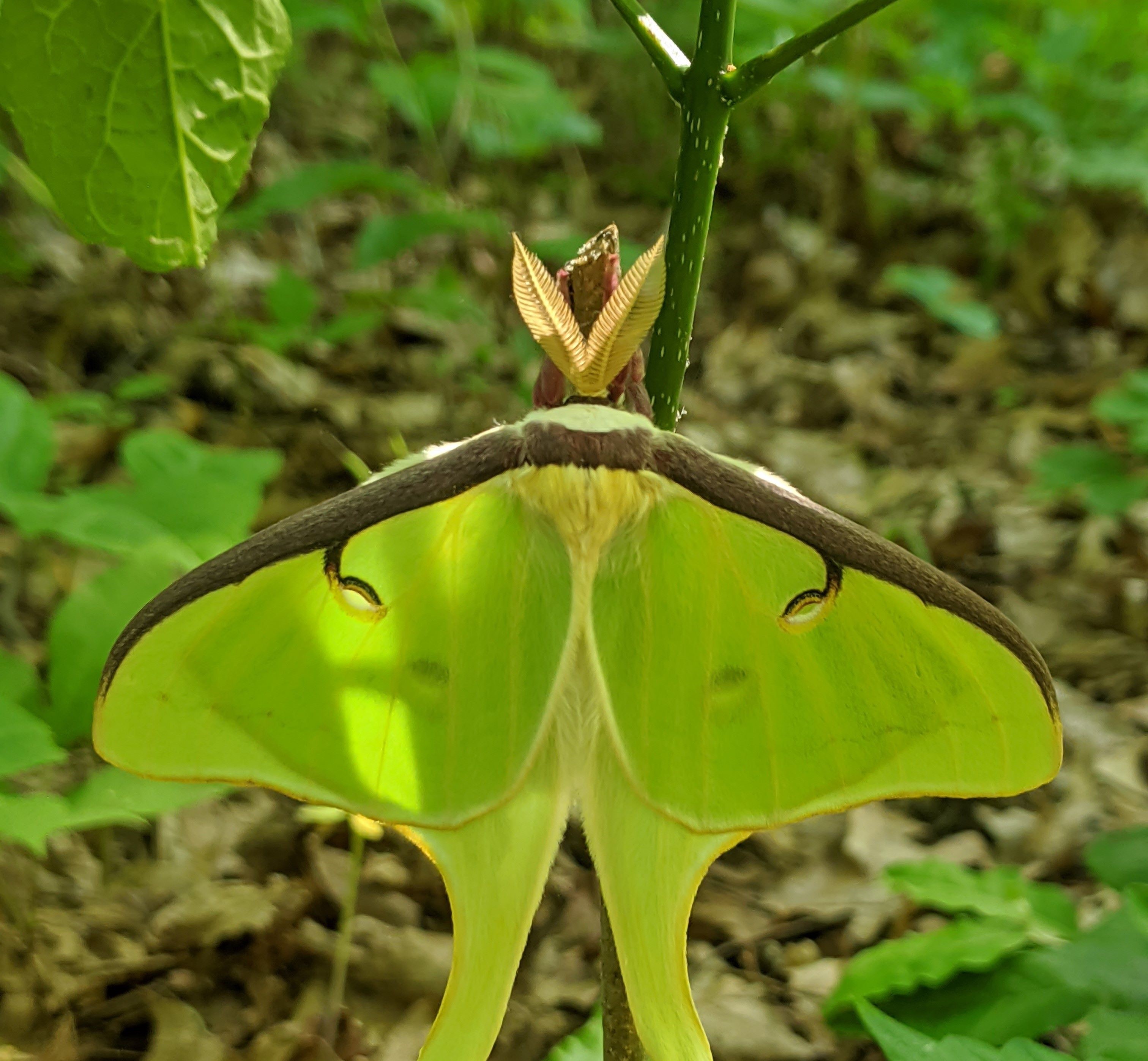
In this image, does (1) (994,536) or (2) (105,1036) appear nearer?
(2) (105,1036)

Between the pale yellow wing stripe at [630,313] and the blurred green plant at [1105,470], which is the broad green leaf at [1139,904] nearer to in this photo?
the pale yellow wing stripe at [630,313]

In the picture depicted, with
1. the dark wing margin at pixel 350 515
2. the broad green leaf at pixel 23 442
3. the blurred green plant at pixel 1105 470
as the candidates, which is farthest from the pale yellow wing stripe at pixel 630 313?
the blurred green plant at pixel 1105 470

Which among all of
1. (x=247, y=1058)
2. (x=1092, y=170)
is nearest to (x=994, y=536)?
(x=1092, y=170)

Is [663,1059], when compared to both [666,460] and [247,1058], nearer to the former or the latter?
[666,460]

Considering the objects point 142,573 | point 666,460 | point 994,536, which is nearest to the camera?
point 666,460

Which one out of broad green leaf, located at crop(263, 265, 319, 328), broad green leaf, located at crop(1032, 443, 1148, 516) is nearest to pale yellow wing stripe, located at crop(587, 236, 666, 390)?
broad green leaf, located at crop(1032, 443, 1148, 516)

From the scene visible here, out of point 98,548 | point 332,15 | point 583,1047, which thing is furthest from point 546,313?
point 332,15
